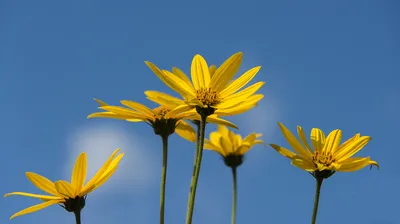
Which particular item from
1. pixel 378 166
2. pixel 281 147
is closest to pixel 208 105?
pixel 281 147

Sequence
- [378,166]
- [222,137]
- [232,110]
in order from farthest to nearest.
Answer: [222,137]
[378,166]
[232,110]

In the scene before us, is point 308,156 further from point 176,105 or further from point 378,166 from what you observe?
point 176,105

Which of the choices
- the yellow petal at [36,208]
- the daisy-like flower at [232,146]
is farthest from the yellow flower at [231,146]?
the yellow petal at [36,208]

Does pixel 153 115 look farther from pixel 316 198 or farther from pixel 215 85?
pixel 316 198

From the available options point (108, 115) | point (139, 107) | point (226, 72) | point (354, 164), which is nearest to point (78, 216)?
point (108, 115)

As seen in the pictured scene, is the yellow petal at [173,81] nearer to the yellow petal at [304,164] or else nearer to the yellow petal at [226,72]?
the yellow petal at [226,72]

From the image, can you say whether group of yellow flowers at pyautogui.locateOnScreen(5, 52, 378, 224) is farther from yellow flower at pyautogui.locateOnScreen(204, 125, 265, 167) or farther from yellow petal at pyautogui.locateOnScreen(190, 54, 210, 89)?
yellow flower at pyautogui.locateOnScreen(204, 125, 265, 167)
